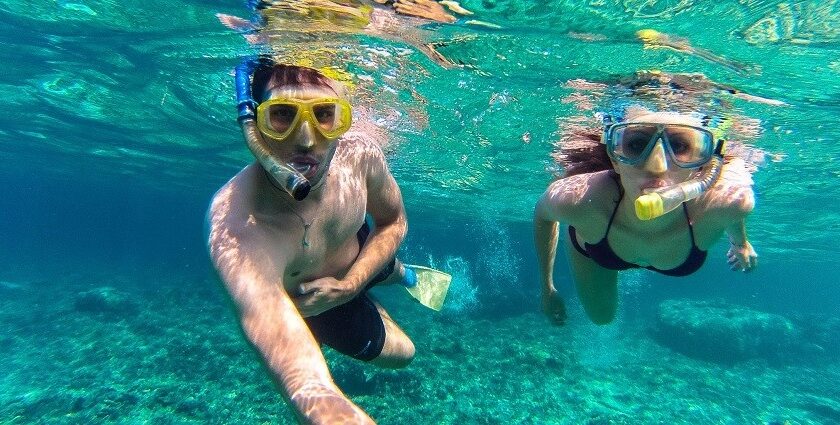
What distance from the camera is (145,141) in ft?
81.5

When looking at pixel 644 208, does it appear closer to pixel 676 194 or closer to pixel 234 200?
pixel 676 194

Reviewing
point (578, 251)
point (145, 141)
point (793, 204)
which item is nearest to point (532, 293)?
point (793, 204)

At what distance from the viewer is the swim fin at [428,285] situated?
259 inches

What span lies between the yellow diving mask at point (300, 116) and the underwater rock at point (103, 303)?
2141cm

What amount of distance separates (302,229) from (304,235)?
0.16 ft

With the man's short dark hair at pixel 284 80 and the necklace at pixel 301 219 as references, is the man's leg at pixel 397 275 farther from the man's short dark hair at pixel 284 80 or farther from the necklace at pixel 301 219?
the man's short dark hair at pixel 284 80

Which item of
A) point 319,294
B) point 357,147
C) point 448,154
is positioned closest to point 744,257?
point 357,147

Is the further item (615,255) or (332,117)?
(615,255)

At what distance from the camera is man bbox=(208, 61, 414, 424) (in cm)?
254

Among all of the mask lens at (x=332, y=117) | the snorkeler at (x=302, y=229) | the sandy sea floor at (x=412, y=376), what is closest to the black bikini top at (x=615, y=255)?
the snorkeler at (x=302, y=229)

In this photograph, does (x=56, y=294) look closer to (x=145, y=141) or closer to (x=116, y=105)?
(x=145, y=141)

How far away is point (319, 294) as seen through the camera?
348 cm

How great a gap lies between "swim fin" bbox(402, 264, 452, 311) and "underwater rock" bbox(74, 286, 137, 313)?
19192mm

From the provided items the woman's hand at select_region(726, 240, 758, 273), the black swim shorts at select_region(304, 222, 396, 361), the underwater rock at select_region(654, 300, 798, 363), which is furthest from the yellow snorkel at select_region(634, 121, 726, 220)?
the underwater rock at select_region(654, 300, 798, 363)
